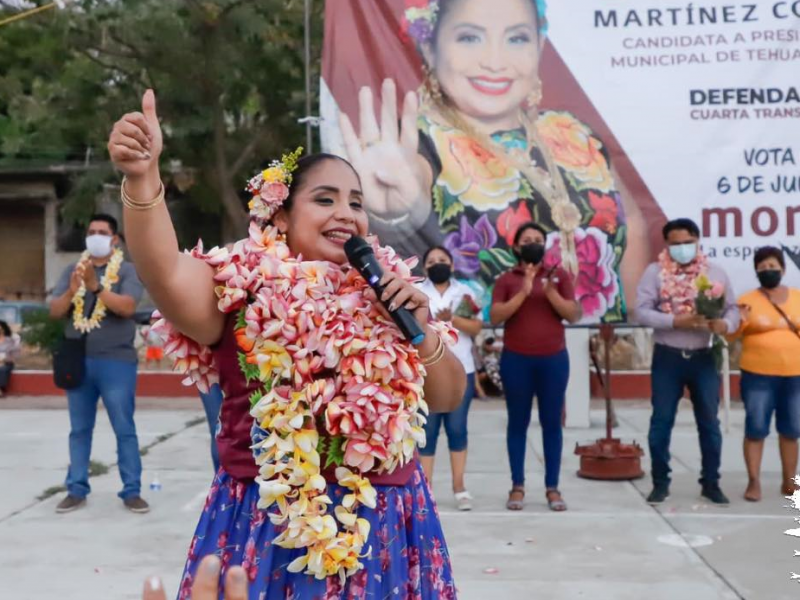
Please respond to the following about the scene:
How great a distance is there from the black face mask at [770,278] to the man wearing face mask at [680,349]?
0.91ft

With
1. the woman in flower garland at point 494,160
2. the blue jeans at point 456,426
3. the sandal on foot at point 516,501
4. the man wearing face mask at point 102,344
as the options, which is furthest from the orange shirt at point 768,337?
the man wearing face mask at point 102,344

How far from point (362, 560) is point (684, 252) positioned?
514 cm

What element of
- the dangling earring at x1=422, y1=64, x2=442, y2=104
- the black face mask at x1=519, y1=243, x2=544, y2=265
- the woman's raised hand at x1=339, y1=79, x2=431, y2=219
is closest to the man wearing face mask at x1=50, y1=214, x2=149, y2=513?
the woman's raised hand at x1=339, y1=79, x2=431, y2=219

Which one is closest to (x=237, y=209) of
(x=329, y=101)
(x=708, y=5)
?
(x=329, y=101)

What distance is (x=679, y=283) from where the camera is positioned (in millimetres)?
7289

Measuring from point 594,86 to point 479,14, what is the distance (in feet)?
3.63

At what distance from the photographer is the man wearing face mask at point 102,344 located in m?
6.90

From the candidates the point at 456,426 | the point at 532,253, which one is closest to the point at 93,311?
the point at 456,426

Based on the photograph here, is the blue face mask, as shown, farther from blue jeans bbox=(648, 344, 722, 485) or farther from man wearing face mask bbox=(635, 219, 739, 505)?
blue jeans bbox=(648, 344, 722, 485)

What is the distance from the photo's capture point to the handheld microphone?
2.54 metres

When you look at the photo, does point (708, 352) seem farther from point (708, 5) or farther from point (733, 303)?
point (708, 5)

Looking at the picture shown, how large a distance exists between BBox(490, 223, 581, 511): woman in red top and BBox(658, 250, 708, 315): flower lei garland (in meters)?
0.70

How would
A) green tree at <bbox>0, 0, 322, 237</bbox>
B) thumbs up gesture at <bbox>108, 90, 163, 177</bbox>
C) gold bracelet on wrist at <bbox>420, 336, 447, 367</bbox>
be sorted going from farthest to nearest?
green tree at <bbox>0, 0, 322, 237</bbox> < gold bracelet on wrist at <bbox>420, 336, 447, 367</bbox> < thumbs up gesture at <bbox>108, 90, 163, 177</bbox>

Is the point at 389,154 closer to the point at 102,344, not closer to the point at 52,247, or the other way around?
the point at 102,344
